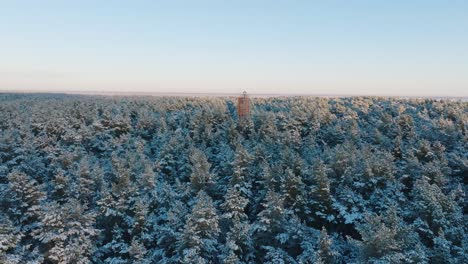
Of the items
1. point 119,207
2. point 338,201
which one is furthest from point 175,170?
point 338,201

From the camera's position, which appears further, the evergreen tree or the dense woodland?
the dense woodland

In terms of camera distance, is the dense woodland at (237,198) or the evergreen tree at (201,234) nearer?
the evergreen tree at (201,234)

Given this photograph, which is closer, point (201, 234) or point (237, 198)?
point (201, 234)

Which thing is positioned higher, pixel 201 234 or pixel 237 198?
pixel 237 198

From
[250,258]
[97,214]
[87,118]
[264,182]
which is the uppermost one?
[87,118]

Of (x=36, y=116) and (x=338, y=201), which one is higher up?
(x=36, y=116)

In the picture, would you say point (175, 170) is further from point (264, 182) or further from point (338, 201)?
point (338, 201)

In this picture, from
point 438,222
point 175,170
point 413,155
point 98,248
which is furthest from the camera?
point 175,170

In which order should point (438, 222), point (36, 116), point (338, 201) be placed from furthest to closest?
point (36, 116) < point (338, 201) < point (438, 222)
